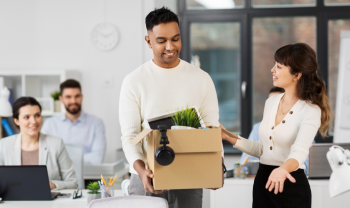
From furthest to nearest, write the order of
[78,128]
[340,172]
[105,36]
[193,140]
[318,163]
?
[105,36]
[78,128]
[318,163]
[193,140]
[340,172]

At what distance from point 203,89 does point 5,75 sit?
3.17 m

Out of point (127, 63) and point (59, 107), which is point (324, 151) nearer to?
point (127, 63)

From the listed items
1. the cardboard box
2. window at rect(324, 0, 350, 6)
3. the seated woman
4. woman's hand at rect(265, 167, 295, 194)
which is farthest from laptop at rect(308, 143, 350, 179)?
window at rect(324, 0, 350, 6)

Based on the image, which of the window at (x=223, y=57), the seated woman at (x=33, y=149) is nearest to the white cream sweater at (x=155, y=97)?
the seated woman at (x=33, y=149)

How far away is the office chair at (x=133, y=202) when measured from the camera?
143cm

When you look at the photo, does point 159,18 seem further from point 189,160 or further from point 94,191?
point 94,191

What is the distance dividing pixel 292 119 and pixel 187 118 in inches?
22.1

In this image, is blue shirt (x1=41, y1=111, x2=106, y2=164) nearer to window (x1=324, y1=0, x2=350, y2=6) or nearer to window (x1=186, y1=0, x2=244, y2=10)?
window (x1=186, y1=0, x2=244, y2=10)

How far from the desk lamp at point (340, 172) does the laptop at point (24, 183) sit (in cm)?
153

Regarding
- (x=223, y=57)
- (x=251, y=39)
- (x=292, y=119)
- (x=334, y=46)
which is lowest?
(x=292, y=119)

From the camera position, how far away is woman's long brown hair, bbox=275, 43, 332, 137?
1601mm


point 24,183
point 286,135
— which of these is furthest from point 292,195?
point 24,183

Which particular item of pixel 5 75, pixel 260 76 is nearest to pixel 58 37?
pixel 5 75

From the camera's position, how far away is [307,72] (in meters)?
1.61
